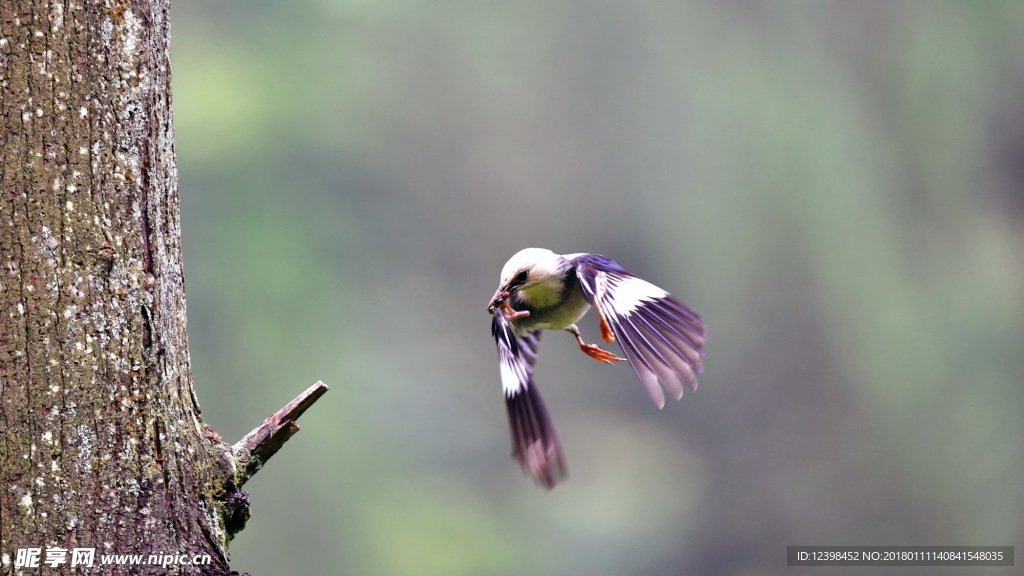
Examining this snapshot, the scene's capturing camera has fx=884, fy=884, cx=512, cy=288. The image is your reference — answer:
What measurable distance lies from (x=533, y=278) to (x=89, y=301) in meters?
1.16

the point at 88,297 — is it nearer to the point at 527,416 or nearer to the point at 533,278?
the point at 533,278

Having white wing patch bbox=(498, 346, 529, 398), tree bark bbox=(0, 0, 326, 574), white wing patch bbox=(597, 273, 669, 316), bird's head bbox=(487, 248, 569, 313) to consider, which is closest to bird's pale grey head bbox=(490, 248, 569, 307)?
bird's head bbox=(487, 248, 569, 313)

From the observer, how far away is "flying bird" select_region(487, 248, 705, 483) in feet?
6.81

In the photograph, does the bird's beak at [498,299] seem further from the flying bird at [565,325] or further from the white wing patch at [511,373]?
the white wing patch at [511,373]

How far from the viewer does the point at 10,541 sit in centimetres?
144

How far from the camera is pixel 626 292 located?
7.60 ft

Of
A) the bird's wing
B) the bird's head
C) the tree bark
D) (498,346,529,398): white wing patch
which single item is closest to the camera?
the tree bark

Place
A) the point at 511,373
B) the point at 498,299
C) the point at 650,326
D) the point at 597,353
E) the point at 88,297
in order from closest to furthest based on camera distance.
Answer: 1. the point at 88,297
2. the point at 650,326
3. the point at 498,299
4. the point at 597,353
5. the point at 511,373

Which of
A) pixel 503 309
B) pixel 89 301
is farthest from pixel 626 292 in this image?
pixel 89 301

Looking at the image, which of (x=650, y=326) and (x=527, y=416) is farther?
(x=527, y=416)

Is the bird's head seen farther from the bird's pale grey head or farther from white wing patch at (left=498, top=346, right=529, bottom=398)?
white wing patch at (left=498, top=346, right=529, bottom=398)

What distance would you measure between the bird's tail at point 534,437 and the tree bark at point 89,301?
1.00m

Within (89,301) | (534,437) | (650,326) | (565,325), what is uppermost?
(565,325)

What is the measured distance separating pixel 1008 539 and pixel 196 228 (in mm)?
7385
